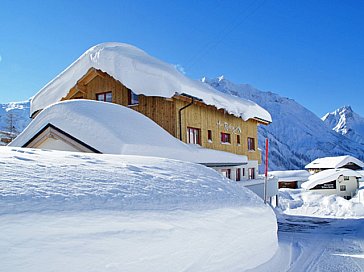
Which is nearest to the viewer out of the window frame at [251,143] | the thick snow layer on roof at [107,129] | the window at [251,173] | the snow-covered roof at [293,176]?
the thick snow layer on roof at [107,129]

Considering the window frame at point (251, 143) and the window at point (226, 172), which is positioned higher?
the window frame at point (251, 143)

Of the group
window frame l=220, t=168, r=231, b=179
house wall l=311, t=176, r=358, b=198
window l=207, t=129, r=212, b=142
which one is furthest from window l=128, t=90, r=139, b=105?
house wall l=311, t=176, r=358, b=198

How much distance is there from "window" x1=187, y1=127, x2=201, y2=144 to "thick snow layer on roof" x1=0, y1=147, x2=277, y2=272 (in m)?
8.52

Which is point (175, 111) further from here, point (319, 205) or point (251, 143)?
point (319, 205)

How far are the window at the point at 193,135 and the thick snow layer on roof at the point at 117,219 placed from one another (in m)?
8.52

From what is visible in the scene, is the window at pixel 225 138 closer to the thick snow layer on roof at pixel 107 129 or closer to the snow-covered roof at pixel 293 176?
the thick snow layer on roof at pixel 107 129

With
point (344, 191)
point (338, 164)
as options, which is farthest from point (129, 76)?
point (338, 164)

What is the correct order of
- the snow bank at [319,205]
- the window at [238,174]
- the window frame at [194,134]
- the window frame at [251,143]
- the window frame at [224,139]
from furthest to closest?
1. the snow bank at [319,205]
2. the window frame at [251,143]
3. the window at [238,174]
4. the window frame at [224,139]
5. the window frame at [194,134]

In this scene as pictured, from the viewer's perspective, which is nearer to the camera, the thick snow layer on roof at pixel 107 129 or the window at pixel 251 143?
the thick snow layer on roof at pixel 107 129

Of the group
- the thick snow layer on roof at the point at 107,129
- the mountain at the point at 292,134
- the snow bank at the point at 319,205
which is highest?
the mountain at the point at 292,134

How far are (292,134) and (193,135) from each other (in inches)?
5519

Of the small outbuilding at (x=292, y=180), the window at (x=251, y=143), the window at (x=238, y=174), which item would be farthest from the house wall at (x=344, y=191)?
the window at (x=238, y=174)

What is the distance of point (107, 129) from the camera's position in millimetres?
9023

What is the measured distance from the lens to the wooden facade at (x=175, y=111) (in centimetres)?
1341
